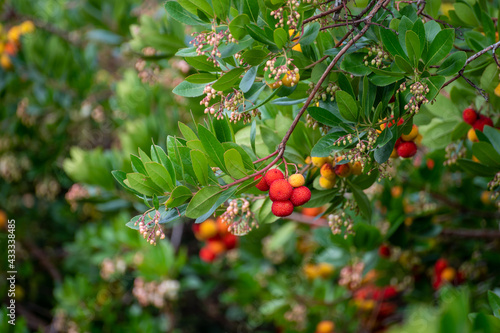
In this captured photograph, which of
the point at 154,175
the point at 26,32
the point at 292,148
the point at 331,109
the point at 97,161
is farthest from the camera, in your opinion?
the point at 26,32

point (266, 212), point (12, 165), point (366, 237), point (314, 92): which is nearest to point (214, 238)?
point (366, 237)

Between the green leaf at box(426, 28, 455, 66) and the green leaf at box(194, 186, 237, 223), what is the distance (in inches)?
21.1

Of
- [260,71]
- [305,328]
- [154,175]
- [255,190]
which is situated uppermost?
[260,71]

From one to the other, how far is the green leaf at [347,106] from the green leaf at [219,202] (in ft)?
1.02

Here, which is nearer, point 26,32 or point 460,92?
point 460,92

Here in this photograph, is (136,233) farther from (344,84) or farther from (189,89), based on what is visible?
(344,84)

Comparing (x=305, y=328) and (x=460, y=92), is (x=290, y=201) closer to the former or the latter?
(x=460, y=92)

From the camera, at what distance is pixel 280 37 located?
0.95m

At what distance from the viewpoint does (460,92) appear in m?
1.38

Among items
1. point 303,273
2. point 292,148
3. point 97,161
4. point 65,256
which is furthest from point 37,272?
point 292,148

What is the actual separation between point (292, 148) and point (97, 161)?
1399 millimetres

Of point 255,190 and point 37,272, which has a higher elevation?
point 255,190

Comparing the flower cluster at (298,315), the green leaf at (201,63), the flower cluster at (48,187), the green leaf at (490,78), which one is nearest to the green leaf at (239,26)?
the green leaf at (201,63)

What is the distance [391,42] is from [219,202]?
0.53 meters
